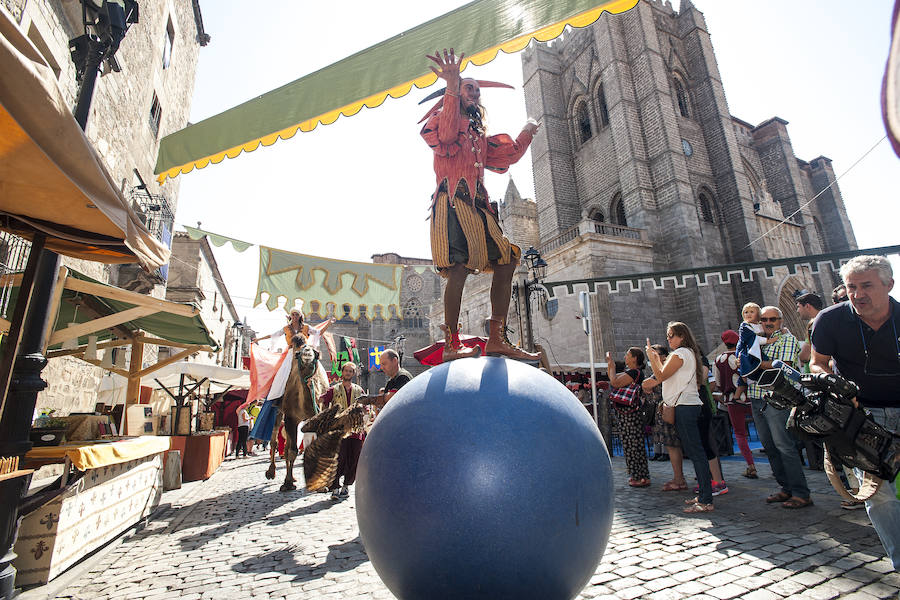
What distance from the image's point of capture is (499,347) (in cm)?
308

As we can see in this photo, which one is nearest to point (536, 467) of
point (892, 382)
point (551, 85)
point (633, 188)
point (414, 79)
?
point (892, 382)

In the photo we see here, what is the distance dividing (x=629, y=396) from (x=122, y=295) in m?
6.93

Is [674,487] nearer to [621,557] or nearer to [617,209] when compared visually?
[621,557]

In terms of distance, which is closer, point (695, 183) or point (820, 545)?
point (820, 545)

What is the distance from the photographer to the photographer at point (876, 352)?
8.21ft

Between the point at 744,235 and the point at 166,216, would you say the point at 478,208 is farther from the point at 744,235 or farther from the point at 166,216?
the point at 744,235

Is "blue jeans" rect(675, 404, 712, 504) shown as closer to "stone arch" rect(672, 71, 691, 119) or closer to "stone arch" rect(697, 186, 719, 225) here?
"stone arch" rect(697, 186, 719, 225)

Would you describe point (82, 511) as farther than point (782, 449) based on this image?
No

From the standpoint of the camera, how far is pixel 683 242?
22.1 meters

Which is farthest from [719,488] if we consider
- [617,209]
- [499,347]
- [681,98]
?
[681,98]

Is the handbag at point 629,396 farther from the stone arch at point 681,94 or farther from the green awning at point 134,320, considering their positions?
the stone arch at point 681,94

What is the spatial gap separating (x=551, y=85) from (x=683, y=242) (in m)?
16.3

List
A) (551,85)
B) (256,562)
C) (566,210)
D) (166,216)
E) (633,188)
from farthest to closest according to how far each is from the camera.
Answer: (551,85) → (566,210) → (633,188) → (166,216) → (256,562)

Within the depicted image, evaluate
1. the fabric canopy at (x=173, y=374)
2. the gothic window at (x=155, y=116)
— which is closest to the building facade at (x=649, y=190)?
the fabric canopy at (x=173, y=374)
